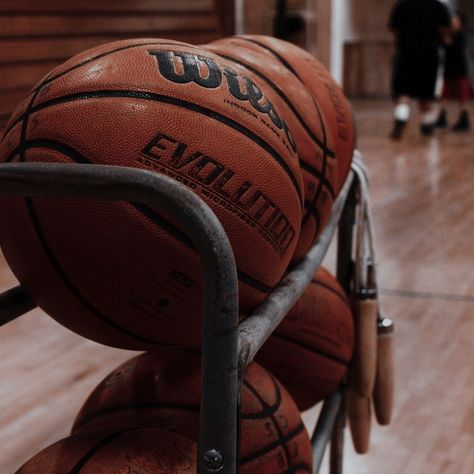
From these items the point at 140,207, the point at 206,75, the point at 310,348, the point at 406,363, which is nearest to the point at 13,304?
the point at 140,207

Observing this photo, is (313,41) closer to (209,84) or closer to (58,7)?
(58,7)

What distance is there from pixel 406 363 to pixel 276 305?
1.57 meters

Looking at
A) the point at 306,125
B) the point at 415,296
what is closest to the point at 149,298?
the point at 306,125

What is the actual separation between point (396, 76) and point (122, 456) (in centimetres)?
723

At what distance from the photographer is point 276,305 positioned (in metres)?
0.92

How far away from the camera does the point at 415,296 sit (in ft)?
9.89

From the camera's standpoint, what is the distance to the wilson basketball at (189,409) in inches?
42.5

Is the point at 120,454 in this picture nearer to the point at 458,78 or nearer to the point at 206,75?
the point at 206,75

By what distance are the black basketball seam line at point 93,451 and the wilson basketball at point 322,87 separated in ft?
1.76

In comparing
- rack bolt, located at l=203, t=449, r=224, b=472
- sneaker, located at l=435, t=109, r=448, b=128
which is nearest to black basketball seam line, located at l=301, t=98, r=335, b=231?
rack bolt, located at l=203, t=449, r=224, b=472

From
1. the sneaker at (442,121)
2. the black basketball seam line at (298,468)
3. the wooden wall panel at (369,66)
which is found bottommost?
the wooden wall panel at (369,66)

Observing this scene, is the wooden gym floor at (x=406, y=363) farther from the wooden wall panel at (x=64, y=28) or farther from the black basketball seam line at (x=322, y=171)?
the wooden wall panel at (x=64, y=28)

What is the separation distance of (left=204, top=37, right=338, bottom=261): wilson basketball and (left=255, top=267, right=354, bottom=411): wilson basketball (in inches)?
9.6

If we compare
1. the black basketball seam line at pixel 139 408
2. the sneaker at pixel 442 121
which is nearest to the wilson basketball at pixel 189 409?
the black basketball seam line at pixel 139 408
